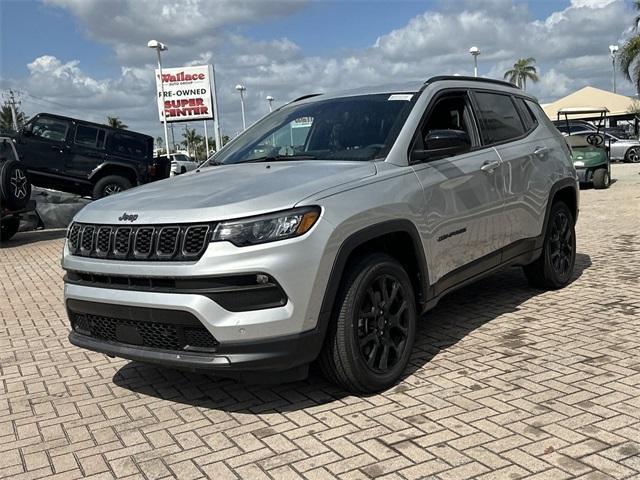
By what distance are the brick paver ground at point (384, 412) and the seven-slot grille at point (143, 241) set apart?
0.97m

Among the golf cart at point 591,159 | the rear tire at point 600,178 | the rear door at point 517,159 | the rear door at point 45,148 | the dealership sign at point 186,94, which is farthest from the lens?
the dealership sign at point 186,94

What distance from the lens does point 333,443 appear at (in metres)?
3.27

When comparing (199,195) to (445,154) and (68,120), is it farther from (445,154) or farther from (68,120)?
(68,120)

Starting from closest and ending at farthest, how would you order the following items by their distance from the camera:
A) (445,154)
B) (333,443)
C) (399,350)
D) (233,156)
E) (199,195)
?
(333,443) < (199,195) < (399,350) < (445,154) < (233,156)

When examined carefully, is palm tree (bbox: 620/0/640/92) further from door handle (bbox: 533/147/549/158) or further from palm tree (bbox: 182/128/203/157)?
palm tree (bbox: 182/128/203/157)

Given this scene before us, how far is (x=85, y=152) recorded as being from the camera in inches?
599

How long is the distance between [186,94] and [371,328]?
30.2m

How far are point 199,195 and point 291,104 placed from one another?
6.77 feet

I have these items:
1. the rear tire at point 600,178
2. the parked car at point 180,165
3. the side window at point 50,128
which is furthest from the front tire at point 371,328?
the rear tire at point 600,178

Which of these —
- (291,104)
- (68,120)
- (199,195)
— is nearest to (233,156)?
(291,104)

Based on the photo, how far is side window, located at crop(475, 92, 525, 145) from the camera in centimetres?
523

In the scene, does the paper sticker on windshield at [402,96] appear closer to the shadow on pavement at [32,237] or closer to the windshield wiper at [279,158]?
the windshield wiper at [279,158]

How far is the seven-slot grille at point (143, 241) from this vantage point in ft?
10.8

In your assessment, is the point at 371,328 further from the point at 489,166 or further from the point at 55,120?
the point at 55,120
